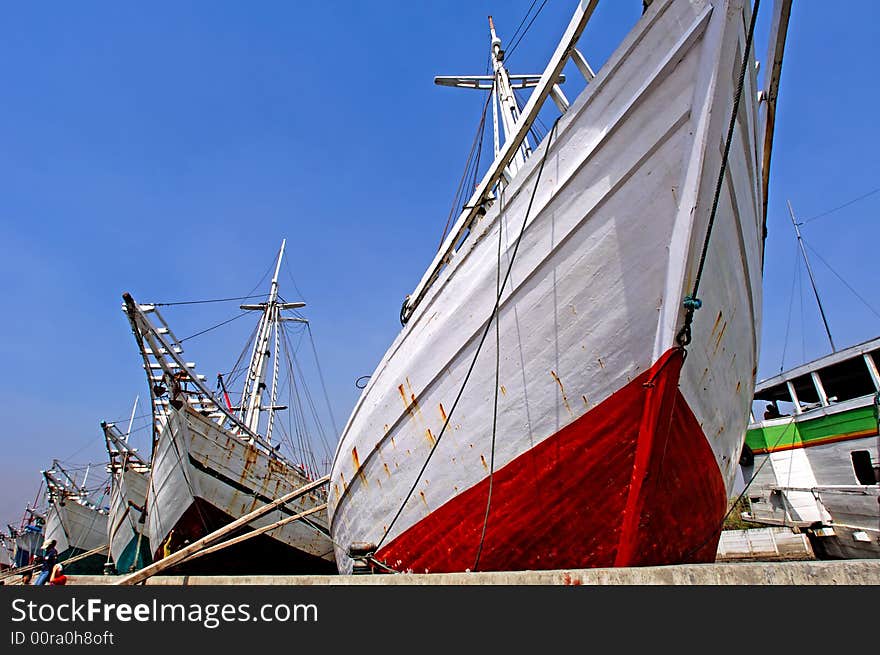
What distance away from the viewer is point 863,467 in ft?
37.3

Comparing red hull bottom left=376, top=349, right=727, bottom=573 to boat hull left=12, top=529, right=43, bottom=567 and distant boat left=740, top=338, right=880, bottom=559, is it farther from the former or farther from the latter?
boat hull left=12, top=529, right=43, bottom=567

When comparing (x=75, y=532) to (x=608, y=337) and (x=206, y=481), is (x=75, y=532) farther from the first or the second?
(x=608, y=337)

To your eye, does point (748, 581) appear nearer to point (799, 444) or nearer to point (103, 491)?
point (799, 444)

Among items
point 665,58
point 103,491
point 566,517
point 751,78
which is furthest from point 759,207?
point 103,491

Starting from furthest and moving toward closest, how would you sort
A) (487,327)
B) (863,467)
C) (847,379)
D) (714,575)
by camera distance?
(847,379), (863,467), (487,327), (714,575)

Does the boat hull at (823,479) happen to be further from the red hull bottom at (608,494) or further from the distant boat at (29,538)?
the distant boat at (29,538)

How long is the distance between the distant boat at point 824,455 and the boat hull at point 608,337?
725 cm

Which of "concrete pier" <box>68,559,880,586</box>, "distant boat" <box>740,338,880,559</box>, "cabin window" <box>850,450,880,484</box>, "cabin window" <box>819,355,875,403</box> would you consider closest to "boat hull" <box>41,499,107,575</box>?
"concrete pier" <box>68,559,880,586</box>

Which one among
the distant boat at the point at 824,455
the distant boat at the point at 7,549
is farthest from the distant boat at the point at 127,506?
the distant boat at the point at 7,549

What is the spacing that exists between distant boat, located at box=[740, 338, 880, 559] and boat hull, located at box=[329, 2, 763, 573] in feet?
23.8

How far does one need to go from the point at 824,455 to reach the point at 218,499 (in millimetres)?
14946

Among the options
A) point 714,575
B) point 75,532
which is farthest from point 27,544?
point 714,575

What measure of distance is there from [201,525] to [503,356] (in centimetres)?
882

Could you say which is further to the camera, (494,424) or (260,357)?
(260,357)
